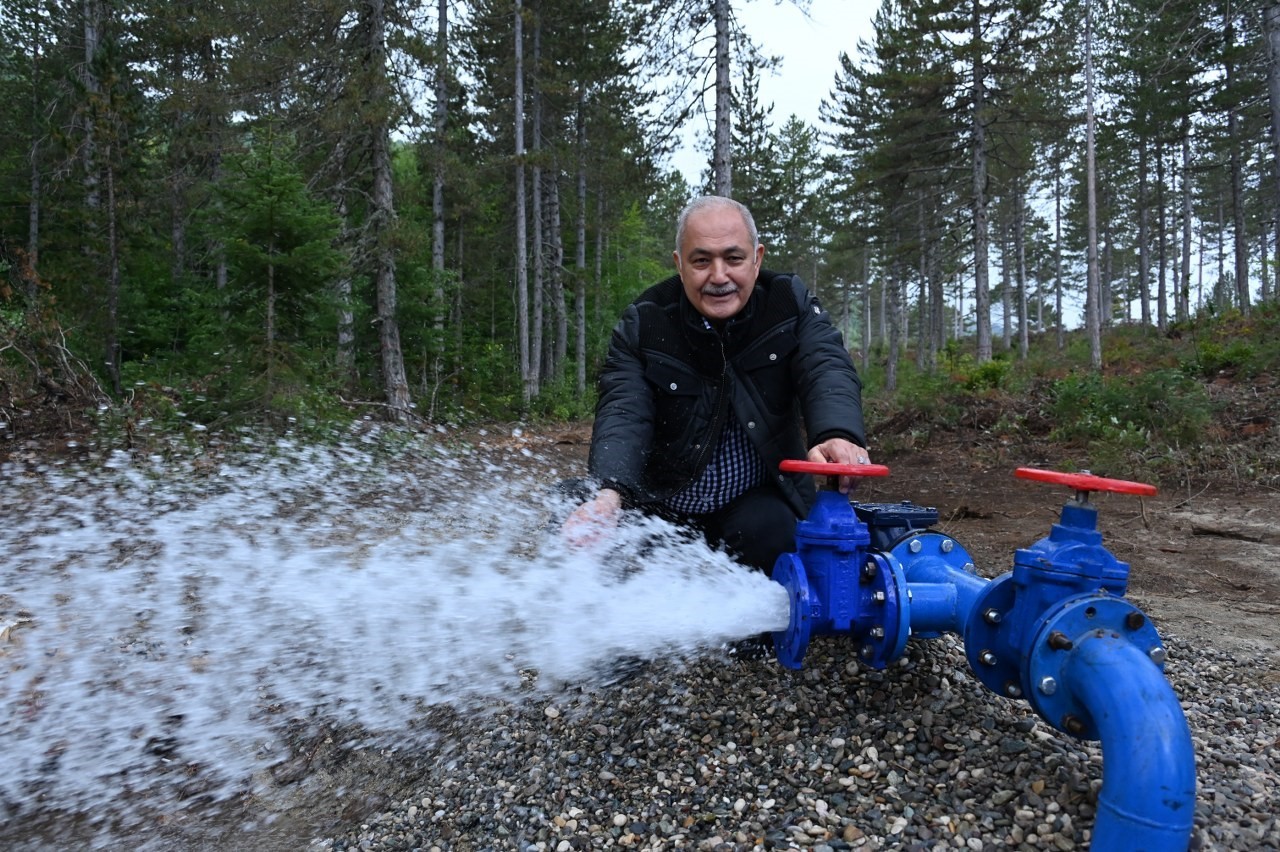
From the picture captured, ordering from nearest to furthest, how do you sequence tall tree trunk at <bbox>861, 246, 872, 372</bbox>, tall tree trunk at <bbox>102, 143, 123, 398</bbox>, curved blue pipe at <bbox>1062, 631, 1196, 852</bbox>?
curved blue pipe at <bbox>1062, 631, 1196, 852</bbox> → tall tree trunk at <bbox>102, 143, 123, 398</bbox> → tall tree trunk at <bbox>861, 246, 872, 372</bbox>

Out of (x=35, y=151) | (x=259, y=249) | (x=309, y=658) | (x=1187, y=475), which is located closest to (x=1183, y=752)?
(x=309, y=658)

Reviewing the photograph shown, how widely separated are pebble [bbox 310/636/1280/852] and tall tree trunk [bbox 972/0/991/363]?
16.3m

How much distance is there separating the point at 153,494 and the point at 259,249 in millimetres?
2872

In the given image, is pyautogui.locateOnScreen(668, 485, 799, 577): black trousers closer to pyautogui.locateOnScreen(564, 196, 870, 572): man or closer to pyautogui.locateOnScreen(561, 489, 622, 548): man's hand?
pyautogui.locateOnScreen(564, 196, 870, 572): man

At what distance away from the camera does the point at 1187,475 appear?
6688mm

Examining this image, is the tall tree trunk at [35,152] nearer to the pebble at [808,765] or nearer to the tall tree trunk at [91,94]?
the tall tree trunk at [91,94]

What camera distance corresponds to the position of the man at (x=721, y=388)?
2568mm

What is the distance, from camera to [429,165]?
14469 millimetres

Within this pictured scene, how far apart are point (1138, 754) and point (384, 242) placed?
37.5 feet

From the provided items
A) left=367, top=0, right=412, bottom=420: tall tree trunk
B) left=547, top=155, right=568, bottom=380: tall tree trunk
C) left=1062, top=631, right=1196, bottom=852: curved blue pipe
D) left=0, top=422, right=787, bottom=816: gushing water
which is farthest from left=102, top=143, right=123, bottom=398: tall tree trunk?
left=1062, top=631, right=1196, bottom=852: curved blue pipe

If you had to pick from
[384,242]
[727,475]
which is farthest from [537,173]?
[727,475]

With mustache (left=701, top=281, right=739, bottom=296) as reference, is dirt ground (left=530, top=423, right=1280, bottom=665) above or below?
below

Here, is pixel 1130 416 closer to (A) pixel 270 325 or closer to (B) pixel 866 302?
(A) pixel 270 325

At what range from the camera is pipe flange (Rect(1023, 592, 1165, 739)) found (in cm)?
138
